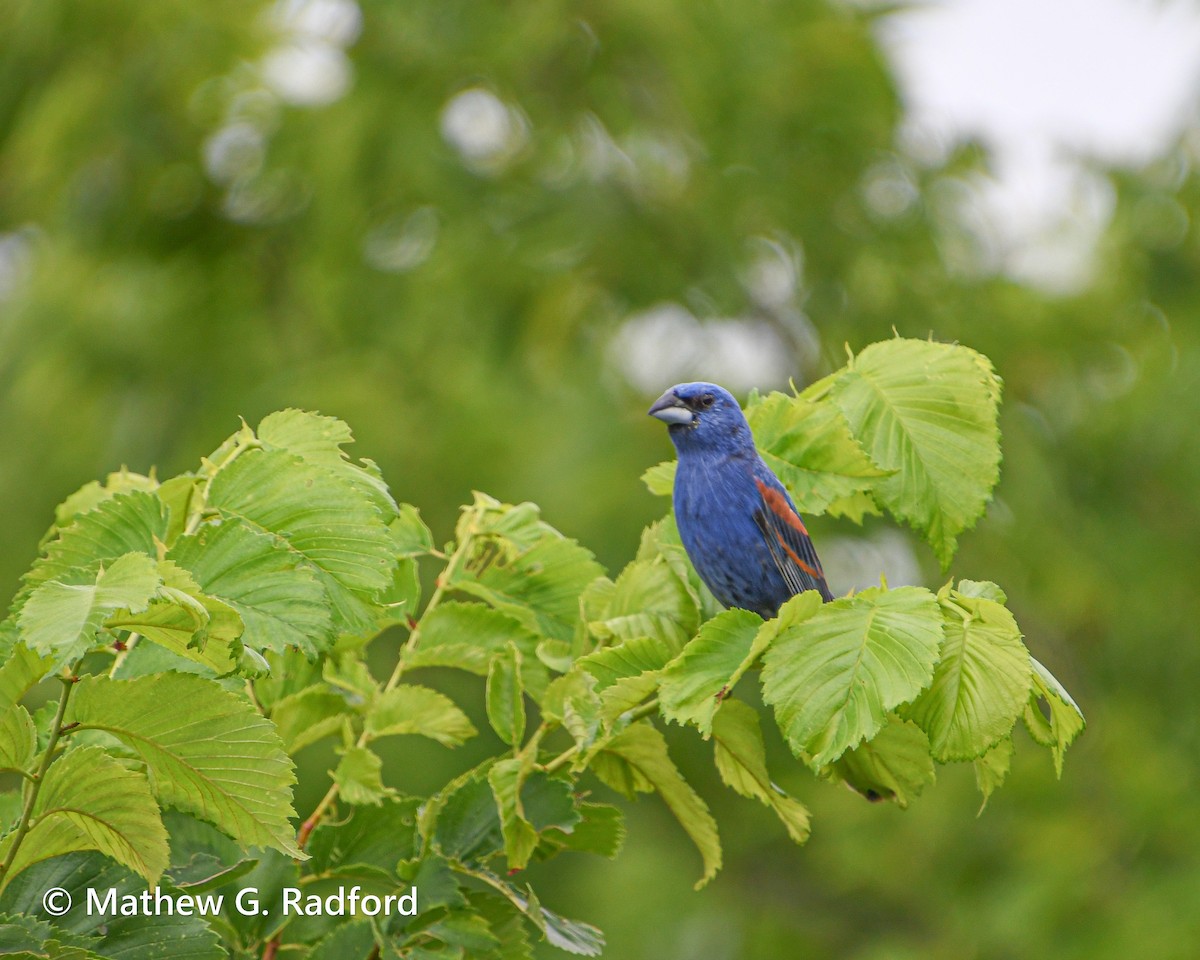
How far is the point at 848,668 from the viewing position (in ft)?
5.28

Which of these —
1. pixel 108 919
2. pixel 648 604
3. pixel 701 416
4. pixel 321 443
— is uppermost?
pixel 701 416

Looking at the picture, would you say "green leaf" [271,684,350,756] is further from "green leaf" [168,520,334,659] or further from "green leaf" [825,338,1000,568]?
"green leaf" [825,338,1000,568]

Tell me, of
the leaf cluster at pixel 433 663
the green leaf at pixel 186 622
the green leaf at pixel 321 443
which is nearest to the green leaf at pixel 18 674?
the leaf cluster at pixel 433 663

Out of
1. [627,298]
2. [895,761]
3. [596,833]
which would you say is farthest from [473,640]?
[627,298]

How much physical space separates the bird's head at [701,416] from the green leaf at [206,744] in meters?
1.20

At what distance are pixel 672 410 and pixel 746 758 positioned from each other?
3.11 feet

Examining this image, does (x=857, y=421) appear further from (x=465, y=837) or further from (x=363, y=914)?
(x=363, y=914)

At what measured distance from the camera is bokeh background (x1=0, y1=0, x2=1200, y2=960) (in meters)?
8.53

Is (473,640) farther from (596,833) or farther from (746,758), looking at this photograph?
(746,758)

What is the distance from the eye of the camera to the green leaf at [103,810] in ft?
4.91

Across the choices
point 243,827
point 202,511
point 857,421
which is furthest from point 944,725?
point 202,511

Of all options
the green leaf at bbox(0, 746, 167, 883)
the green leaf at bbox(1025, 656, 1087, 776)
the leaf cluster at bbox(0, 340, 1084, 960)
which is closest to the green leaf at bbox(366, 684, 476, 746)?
the leaf cluster at bbox(0, 340, 1084, 960)

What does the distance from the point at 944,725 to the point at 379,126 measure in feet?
25.1

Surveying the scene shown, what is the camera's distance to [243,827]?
5.14ft
